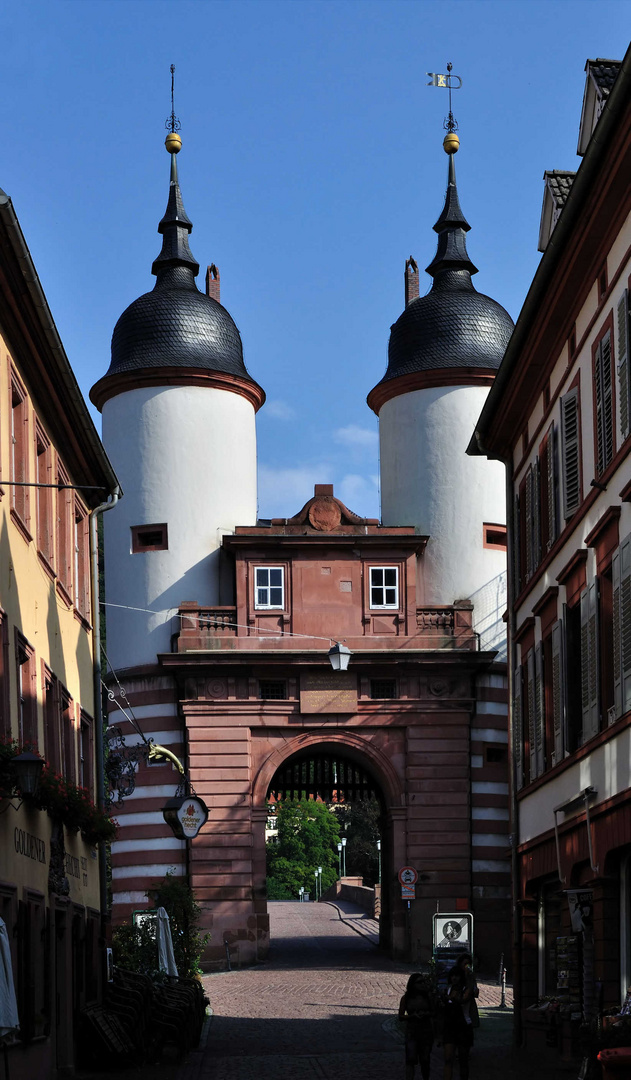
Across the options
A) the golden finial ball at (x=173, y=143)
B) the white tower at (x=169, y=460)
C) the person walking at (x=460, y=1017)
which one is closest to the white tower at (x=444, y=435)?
the white tower at (x=169, y=460)

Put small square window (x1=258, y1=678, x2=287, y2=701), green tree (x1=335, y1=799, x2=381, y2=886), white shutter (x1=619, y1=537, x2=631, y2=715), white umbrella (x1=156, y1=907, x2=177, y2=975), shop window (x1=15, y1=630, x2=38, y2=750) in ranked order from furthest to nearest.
A: green tree (x1=335, y1=799, x2=381, y2=886) < small square window (x1=258, y1=678, x2=287, y2=701) < white umbrella (x1=156, y1=907, x2=177, y2=975) < shop window (x1=15, y1=630, x2=38, y2=750) < white shutter (x1=619, y1=537, x2=631, y2=715)

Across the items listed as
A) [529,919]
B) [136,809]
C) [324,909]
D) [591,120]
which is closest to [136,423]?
[136,809]

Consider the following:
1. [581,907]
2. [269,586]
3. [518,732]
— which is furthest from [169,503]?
[581,907]

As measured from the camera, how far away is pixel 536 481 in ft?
89.8

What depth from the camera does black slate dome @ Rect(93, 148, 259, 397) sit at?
50.6 m

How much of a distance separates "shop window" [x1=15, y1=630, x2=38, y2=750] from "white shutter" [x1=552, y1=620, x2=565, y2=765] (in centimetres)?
702

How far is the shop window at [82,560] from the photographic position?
29020 mm

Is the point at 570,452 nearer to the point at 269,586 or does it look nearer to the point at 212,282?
the point at 269,586

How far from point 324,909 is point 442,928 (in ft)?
160

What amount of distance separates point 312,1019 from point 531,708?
8442mm

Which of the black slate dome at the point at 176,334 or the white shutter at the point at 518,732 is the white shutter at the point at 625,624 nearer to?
the white shutter at the point at 518,732

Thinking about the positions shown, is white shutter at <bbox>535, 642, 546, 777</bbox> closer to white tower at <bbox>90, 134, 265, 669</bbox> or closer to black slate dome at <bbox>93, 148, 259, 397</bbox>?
white tower at <bbox>90, 134, 265, 669</bbox>

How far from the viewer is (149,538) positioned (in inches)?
1962

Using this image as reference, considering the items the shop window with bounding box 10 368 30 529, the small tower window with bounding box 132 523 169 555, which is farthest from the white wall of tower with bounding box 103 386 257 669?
the shop window with bounding box 10 368 30 529
